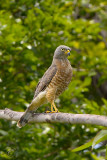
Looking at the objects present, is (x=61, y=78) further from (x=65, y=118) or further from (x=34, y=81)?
(x=34, y=81)

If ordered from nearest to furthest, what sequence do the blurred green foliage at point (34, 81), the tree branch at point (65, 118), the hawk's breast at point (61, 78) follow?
the tree branch at point (65, 118) < the hawk's breast at point (61, 78) < the blurred green foliage at point (34, 81)

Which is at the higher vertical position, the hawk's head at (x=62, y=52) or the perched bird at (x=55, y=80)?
the hawk's head at (x=62, y=52)

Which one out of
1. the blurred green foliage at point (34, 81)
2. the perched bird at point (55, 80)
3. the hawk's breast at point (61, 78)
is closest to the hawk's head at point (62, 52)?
the perched bird at point (55, 80)

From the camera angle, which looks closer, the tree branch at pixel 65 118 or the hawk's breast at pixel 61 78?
the tree branch at pixel 65 118

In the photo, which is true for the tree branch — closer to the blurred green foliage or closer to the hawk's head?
the hawk's head

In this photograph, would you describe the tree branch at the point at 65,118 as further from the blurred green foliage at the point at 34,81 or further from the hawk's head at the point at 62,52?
the blurred green foliage at the point at 34,81

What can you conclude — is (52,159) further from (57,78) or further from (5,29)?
(5,29)

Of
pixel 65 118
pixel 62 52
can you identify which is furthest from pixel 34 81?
pixel 65 118

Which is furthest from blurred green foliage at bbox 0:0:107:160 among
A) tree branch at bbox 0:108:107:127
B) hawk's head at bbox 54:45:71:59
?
tree branch at bbox 0:108:107:127

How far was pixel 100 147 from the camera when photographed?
14.8 feet

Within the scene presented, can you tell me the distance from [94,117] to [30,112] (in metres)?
1.07

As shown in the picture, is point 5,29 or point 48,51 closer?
point 5,29

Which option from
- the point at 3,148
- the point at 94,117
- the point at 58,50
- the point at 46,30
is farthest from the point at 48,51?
the point at 94,117

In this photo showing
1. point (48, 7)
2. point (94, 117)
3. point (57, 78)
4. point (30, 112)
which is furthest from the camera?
point (48, 7)
